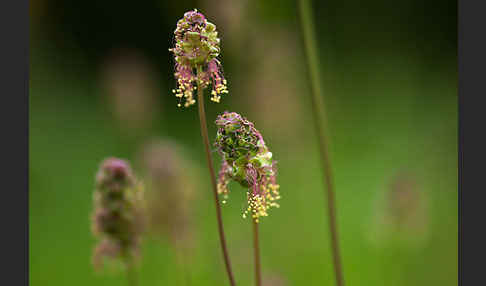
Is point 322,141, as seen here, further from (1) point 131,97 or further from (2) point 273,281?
(1) point 131,97

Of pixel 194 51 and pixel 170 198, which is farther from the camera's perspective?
pixel 170 198

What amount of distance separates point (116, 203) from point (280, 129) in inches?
60.1

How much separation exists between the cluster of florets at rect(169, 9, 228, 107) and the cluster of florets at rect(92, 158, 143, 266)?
377 mm

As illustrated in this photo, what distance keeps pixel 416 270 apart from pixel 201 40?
76.2 inches

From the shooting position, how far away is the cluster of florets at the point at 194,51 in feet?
2.79

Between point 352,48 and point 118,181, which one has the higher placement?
point 352,48

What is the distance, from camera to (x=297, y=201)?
9.55ft

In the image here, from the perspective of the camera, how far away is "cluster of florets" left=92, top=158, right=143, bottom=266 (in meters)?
1.16

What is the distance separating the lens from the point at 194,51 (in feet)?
2.84

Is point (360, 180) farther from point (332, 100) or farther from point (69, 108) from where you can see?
point (69, 108)

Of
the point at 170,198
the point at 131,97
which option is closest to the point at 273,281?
the point at 170,198

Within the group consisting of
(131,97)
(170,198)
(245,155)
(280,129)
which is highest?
(131,97)

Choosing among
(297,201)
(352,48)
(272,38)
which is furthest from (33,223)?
(352,48)

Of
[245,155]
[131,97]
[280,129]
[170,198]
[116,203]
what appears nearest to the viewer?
[245,155]
